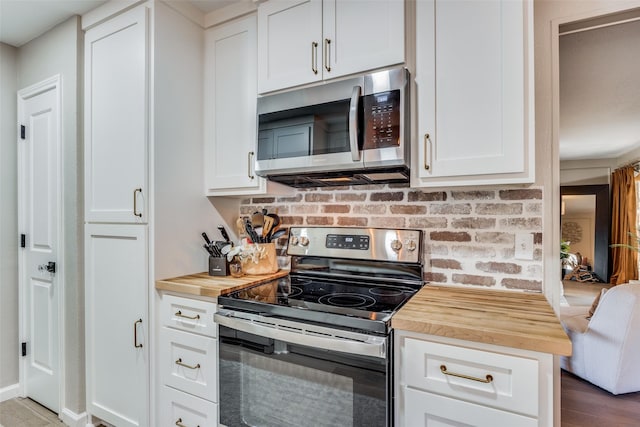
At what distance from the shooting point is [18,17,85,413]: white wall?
1.92 meters

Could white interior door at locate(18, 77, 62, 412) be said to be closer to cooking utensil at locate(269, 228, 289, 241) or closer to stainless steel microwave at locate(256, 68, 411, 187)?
cooking utensil at locate(269, 228, 289, 241)

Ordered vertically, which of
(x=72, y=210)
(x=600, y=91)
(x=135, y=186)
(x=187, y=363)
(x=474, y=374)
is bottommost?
(x=187, y=363)

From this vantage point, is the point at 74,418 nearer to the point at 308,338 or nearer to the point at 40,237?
the point at 40,237

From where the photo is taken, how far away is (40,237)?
214 centimetres

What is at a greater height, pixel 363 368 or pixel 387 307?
pixel 387 307

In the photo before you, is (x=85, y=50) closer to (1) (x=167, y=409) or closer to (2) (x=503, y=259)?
(1) (x=167, y=409)

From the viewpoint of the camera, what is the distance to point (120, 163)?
1.75 m

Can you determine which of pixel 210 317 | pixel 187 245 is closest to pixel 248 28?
pixel 187 245

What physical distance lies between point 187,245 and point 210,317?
0.50m

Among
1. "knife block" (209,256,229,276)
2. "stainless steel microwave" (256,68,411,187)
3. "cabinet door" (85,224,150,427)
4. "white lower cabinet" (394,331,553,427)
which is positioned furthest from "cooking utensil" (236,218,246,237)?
"white lower cabinet" (394,331,553,427)

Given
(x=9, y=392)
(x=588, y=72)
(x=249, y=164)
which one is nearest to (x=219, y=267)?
(x=249, y=164)

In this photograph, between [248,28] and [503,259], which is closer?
Answer: [503,259]

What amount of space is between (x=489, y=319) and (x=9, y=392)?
3127 millimetres

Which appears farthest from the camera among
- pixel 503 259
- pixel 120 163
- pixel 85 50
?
pixel 85 50
